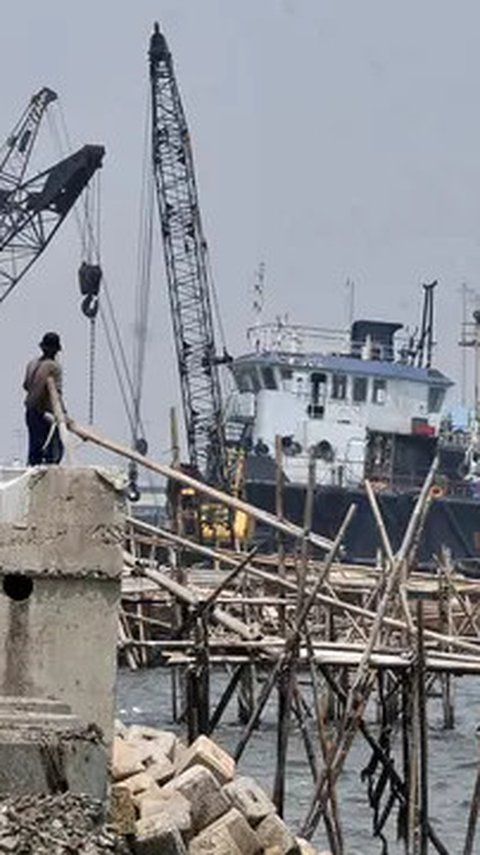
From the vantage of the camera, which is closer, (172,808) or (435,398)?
(172,808)

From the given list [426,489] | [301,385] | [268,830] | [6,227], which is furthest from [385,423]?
[268,830]

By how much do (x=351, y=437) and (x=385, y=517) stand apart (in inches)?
208

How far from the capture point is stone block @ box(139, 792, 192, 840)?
38.7 ft

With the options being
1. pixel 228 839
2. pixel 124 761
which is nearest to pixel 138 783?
pixel 124 761

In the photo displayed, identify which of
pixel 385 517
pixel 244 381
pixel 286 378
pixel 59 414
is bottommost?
pixel 385 517

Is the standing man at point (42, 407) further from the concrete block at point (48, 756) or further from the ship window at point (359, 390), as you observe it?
the ship window at point (359, 390)

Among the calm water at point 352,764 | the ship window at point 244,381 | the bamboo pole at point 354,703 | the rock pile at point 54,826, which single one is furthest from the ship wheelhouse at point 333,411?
the rock pile at point 54,826

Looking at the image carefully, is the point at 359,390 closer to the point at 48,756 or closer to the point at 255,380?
the point at 255,380

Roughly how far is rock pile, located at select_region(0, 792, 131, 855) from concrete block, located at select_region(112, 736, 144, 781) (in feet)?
8.50

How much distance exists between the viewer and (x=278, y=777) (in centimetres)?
1803

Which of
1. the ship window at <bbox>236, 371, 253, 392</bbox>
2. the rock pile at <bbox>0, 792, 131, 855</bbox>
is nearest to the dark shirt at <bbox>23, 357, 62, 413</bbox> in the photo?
the rock pile at <bbox>0, 792, 131, 855</bbox>

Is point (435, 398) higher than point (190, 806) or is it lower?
higher

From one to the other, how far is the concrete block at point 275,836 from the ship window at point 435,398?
212 ft

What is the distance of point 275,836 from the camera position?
1300 centimetres
